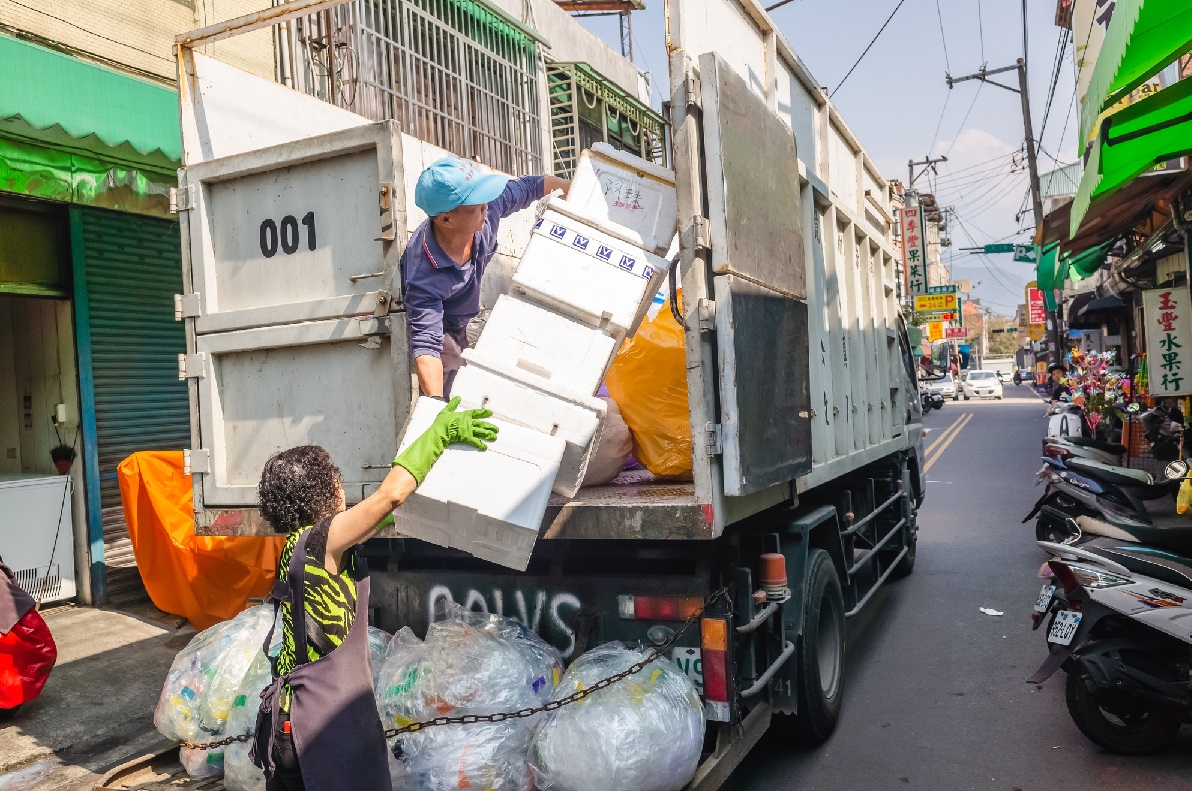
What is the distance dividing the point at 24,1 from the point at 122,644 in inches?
163

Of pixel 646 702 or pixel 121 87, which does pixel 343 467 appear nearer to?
pixel 646 702

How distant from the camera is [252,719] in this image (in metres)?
3.29

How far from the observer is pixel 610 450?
12.5ft

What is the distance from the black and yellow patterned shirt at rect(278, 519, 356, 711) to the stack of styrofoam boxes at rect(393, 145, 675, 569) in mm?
402

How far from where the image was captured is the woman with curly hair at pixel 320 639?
2518mm

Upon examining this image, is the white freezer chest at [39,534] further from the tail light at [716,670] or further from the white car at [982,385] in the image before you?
the white car at [982,385]

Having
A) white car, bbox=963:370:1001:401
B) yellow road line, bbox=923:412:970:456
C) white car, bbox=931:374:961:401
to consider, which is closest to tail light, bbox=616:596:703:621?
yellow road line, bbox=923:412:970:456

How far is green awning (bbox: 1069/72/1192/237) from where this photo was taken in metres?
5.33

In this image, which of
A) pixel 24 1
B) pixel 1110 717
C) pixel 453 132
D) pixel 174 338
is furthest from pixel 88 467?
pixel 1110 717

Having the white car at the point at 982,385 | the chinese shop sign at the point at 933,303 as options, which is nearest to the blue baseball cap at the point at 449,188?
the chinese shop sign at the point at 933,303

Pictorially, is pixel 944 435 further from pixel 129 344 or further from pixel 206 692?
pixel 206 692

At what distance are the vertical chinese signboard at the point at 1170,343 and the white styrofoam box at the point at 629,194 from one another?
791 centimetres

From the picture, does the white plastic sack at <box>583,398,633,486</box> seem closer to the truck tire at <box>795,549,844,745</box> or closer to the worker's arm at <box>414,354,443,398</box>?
the worker's arm at <box>414,354,443,398</box>

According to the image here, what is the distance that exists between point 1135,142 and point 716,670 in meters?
A: 4.75
